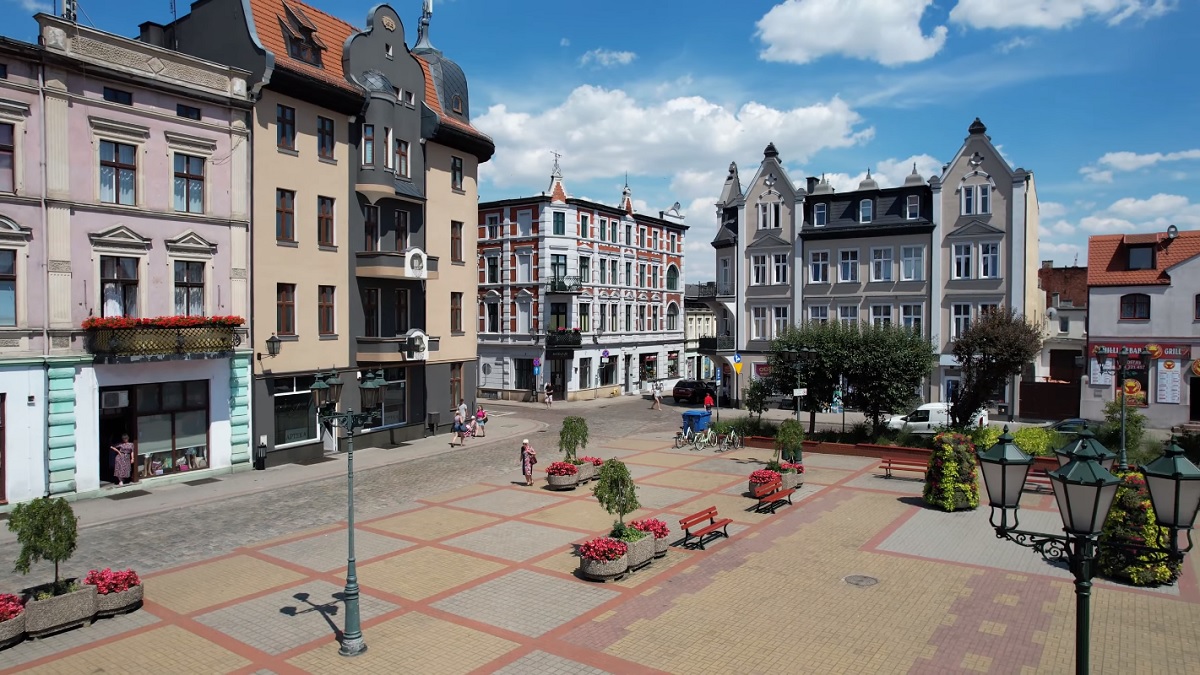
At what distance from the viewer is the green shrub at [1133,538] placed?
1395 centimetres

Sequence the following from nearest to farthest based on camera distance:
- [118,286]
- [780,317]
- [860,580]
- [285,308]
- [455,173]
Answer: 1. [860,580]
2. [118,286]
3. [285,308]
4. [455,173]
5. [780,317]

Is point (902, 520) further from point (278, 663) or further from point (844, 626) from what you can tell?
point (278, 663)

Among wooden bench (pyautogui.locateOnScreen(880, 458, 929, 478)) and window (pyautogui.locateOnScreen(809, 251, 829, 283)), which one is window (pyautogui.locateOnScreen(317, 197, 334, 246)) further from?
window (pyautogui.locateOnScreen(809, 251, 829, 283))

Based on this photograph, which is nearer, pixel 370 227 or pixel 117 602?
pixel 117 602

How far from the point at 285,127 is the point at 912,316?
107 ft

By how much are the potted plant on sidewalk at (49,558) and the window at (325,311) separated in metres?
16.7

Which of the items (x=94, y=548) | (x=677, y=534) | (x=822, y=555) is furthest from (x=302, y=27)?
(x=822, y=555)

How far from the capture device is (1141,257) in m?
37.9

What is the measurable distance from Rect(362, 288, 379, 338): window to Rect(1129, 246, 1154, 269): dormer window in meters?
36.1

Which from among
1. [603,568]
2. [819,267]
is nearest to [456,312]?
[819,267]

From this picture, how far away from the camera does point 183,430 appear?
79.5ft

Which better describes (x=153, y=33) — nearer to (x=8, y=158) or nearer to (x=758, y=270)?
(x=8, y=158)

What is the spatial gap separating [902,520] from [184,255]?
2220 centimetres

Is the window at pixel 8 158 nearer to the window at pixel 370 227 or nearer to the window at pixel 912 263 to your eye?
the window at pixel 370 227
